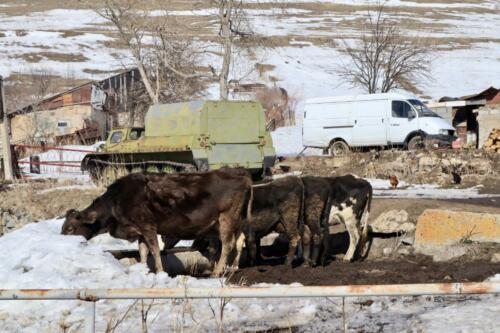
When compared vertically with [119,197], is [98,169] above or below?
below

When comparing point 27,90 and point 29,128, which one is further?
point 27,90

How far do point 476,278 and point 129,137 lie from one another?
1590cm

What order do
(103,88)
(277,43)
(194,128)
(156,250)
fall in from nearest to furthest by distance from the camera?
(156,250), (194,128), (103,88), (277,43)

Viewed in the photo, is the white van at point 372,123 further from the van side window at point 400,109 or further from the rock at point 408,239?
the rock at point 408,239

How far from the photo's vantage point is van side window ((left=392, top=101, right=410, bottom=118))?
29438 millimetres

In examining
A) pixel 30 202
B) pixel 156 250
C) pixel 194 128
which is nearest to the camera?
pixel 156 250

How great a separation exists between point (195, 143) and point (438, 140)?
11.4 metres

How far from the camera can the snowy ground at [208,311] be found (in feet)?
23.5

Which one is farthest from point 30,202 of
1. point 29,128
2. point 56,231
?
point 29,128

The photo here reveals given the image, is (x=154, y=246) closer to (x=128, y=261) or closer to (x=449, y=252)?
(x=128, y=261)

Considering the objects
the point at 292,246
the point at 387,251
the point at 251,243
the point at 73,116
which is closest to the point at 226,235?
the point at 251,243

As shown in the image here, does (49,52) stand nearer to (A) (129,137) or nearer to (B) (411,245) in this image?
(A) (129,137)

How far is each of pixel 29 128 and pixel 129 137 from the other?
87.2ft

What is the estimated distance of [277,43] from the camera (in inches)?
3007
